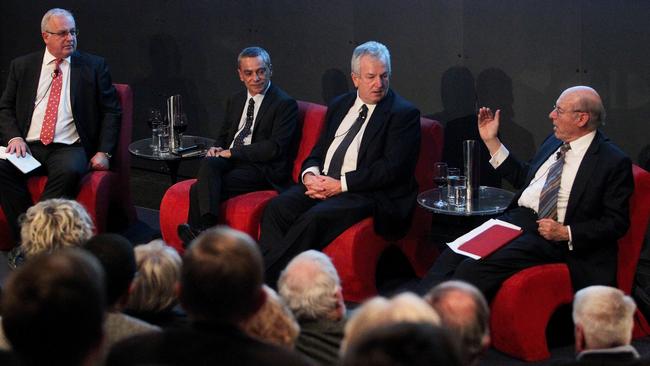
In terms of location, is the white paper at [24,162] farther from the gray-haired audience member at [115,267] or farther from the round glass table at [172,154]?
the gray-haired audience member at [115,267]

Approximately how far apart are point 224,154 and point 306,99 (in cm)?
126

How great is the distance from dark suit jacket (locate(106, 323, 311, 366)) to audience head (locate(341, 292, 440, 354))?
0.46ft

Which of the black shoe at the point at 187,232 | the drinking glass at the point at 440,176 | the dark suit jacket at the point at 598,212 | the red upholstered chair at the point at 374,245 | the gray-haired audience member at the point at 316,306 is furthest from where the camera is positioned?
the black shoe at the point at 187,232

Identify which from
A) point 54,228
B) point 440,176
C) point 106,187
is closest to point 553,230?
point 440,176

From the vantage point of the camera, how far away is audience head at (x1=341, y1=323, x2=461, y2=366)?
6.40 feet

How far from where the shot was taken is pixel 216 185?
592cm

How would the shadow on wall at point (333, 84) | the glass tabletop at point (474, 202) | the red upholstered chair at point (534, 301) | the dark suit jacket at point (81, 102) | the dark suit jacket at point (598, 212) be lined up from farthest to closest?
the shadow on wall at point (333, 84) → the dark suit jacket at point (81, 102) → the glass tabletop at point (474, 202) → the dark suit jacket at point (598, 212) → the red upholstered chair at point (534, 301)

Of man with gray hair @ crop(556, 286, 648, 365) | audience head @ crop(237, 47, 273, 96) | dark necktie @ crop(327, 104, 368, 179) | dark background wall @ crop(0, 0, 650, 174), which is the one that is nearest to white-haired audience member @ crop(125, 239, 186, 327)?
man with gray hair @ crop(556, 286, 648, 365)

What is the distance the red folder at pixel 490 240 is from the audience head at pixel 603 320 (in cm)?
147

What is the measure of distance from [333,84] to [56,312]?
16.2 ft

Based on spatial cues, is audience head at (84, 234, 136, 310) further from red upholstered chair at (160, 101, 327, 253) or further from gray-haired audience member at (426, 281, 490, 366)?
red upholstered chair at (160, 101, 327, 253)

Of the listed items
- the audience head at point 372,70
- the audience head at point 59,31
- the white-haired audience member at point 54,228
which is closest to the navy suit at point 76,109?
the audience head at point 59,31

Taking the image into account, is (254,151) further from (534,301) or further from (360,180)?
(534,301)

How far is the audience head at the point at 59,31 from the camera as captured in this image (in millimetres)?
6441
